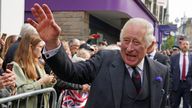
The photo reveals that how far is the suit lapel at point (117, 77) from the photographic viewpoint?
3389mm

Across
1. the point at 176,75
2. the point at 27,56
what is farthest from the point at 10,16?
the point at 27,56

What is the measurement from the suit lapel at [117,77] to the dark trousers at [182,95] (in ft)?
20.9

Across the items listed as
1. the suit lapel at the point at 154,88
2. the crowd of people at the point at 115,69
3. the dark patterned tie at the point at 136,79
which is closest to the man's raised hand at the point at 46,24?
the crowd of people at the point at 115,69

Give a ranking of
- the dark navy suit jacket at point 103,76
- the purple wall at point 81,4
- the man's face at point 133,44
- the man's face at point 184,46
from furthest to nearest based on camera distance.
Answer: the purple wall at point 81,4 < the man's face at point 184,46 < the man's face at point 133,44 < the dark navy suit jacket at point 103,76

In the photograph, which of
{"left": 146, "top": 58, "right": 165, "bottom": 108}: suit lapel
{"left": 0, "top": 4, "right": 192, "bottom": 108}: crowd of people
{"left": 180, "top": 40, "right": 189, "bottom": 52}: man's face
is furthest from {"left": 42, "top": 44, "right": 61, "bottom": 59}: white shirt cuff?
{"left": 180, "top": 40, "right": 189, "bottom": 52}: man's face

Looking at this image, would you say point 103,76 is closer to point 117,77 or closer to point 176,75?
point 117,77

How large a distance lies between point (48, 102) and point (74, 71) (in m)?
1.48

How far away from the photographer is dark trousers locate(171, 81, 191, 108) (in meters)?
9.67

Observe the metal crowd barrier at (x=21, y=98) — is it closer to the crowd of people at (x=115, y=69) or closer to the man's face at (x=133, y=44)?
the crowd of people at (x=115, y=69)

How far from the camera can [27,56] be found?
4891mm

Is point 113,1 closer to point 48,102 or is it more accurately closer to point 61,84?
point 61,84

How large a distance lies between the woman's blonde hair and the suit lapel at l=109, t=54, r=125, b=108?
156 centimetres

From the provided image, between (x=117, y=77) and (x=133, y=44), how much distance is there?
0.31 metres

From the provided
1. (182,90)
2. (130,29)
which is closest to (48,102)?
(130,29)
